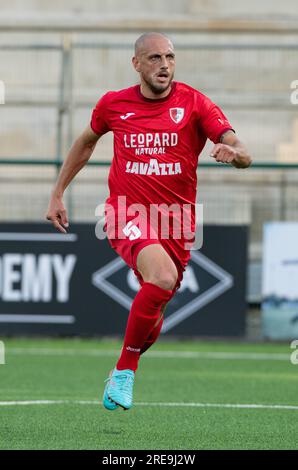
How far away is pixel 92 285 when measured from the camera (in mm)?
14727

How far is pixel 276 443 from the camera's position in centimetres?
677

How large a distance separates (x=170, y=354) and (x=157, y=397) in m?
4.23

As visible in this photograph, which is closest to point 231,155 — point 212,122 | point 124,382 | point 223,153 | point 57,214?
point 223,153

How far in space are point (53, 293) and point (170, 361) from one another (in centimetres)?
243

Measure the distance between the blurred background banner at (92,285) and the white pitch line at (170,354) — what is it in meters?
0.88

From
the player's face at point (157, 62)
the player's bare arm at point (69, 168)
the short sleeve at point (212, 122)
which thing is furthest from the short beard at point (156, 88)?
the player's bare arm at point (69, 168)

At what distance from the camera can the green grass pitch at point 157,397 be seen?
692 cm

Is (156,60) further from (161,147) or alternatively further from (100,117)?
(100,117)

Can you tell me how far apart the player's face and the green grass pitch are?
2.12m

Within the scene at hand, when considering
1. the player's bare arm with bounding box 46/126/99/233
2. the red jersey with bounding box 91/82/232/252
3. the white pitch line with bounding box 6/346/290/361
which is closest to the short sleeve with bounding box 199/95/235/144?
the red jersey with bounding box 91/82/232/252

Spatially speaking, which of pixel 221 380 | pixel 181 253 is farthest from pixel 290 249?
pixel 181 253

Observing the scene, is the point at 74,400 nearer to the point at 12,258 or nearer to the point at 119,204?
the point at 119,204

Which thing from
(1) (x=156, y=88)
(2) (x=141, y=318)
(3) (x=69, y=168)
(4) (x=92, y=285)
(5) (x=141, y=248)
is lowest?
(4) (x=92, y=285)

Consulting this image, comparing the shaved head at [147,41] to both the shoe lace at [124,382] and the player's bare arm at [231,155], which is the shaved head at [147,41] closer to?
the player's bare arm at [231,155]
